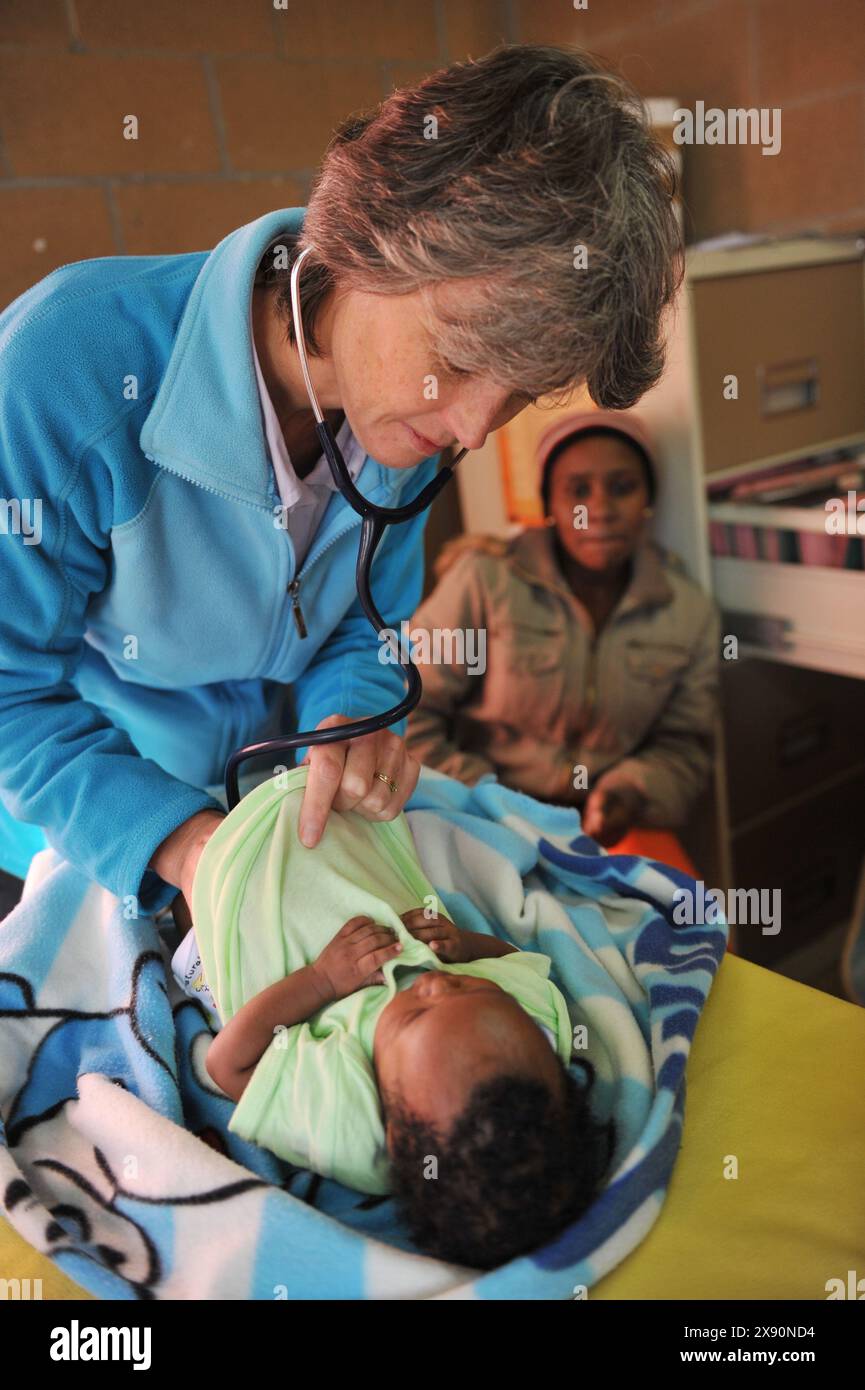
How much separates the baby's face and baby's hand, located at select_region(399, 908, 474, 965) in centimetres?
4

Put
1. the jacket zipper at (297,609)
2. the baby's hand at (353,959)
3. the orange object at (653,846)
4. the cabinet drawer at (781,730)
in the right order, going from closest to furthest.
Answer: the baby's hand at (353,959), the jacket zipper at (297,609), the orange object at (653,846), the cabinet drawer at (781,730)

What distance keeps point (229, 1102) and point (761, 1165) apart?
1.05 feet

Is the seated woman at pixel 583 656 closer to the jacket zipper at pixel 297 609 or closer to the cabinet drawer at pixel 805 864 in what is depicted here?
the cabinet drawer at pixel 805 864

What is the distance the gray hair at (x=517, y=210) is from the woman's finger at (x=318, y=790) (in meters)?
0.27

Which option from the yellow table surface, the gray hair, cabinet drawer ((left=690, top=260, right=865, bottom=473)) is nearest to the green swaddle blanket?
the yellow table surface

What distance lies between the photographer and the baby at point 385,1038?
55 cm

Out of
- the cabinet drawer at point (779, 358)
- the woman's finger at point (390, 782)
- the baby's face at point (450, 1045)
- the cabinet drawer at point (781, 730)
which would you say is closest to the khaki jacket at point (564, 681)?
the cabinet drawer at point (781, 730)

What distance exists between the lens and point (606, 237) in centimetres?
56

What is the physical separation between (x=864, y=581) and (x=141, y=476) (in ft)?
3.66

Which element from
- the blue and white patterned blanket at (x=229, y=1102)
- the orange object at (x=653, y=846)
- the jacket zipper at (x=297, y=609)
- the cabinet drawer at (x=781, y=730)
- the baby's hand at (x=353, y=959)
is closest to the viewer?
the blue and white patterned blanket at (x=229, y=1102)

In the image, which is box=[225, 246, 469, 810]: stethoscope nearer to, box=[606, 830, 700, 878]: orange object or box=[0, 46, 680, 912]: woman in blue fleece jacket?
box=[0, 46, 680, 912]: woman in blue fleece jacket

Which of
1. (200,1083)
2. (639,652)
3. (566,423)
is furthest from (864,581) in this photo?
(200,1083)

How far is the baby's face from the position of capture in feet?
1.87

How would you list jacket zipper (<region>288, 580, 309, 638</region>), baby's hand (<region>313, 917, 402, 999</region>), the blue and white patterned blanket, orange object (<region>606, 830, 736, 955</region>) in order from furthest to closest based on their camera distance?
orange object (<region>606, 830, 736, 955</region>), jacket zipper (<region>288, 580, 309, 638</region>), baby's hand (<region>313, 917, 402, 999</region>), the blue and white patterned blanket
